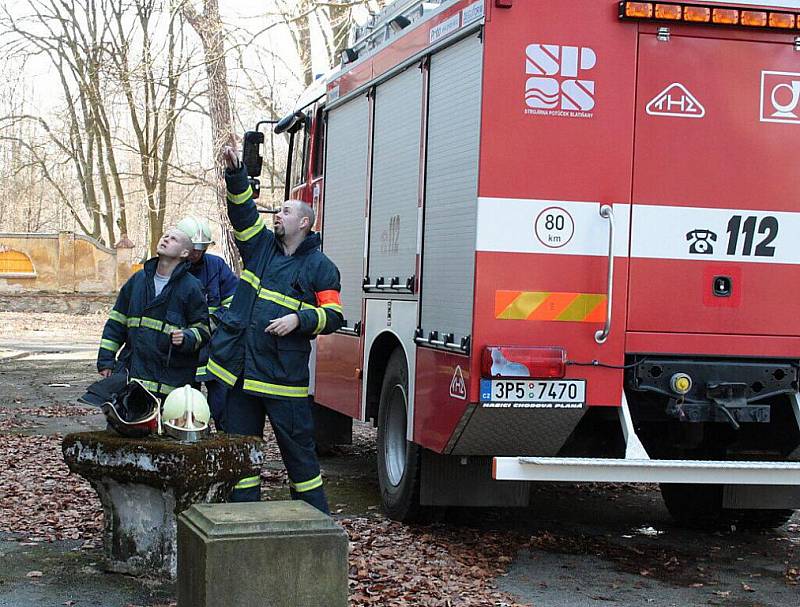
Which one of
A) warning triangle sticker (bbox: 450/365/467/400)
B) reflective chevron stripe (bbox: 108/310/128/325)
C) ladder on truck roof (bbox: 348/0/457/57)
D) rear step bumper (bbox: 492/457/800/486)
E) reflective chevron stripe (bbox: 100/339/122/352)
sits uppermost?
ladder on truck roof (bbox: 348/0/457/57)

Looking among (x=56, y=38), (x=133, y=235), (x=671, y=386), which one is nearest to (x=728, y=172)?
(x=671, y=386)

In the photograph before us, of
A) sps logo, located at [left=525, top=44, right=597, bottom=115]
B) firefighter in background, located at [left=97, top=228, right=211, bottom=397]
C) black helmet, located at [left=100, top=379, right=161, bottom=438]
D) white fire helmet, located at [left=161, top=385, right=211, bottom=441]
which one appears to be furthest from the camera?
firefighter in background, located at [left=97, top=228, right=211, bottom=397]

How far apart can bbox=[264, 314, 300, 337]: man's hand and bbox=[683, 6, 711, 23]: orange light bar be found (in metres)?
2.51

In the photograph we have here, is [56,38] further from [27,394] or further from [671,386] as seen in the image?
[671,386]

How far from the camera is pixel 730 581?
6816mm

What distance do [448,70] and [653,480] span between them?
2.46 meters

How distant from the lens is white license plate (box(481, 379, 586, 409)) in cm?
639

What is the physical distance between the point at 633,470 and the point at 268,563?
2.49 m

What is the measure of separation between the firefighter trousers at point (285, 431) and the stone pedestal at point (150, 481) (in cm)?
50

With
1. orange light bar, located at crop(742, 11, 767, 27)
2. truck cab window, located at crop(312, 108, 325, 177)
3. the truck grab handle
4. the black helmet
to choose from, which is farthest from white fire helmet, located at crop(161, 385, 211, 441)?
truck cab window, located at crop(312, 108, 325, 177)

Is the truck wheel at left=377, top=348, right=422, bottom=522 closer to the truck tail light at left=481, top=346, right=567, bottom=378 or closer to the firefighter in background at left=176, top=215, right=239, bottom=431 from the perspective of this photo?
the firefighter in background at left=176, top=215, right=239, bottom=431

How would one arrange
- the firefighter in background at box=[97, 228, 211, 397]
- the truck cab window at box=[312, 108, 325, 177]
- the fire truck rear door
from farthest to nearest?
the truck cab window at box=[312, 108, 325, 177] → the firefighter in background at box=[97, 228, 211, 397] → the fire truck rear door

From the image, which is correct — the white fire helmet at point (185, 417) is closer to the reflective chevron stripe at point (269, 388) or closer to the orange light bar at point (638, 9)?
the reflective chevron stripe at point (269, 388)

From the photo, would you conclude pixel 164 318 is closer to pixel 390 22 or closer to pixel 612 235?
pixel 612 235
